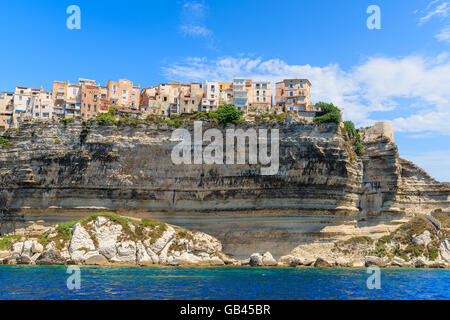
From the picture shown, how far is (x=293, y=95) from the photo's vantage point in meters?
66.1

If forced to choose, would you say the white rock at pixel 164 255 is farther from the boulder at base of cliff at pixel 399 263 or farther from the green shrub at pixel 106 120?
the boulder at base of cliff at pixel 399 263

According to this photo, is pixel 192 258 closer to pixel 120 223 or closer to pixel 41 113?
pixel 120 223

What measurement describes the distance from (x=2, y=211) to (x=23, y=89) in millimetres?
29385

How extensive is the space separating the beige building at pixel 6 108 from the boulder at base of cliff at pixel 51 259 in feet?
120

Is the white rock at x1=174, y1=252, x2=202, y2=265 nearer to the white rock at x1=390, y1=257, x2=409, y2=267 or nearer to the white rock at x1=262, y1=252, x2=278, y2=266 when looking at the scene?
the white rock at x1=262, y1=252, x2=278, y2=266

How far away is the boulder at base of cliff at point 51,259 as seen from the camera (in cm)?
4319

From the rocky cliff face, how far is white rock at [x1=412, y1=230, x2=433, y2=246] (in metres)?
4.04

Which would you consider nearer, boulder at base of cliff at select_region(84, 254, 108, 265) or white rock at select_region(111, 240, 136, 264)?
boulder at base of cliff at select_region(84, 254, 108, 265)

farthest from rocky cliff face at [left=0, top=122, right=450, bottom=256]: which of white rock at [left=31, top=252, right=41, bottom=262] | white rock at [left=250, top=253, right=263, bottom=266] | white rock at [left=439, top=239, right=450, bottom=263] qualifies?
white rock at [left=31, top=252, right=41, bottom=262]

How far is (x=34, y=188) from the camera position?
55188 mm

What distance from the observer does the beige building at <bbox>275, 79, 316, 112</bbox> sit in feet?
213

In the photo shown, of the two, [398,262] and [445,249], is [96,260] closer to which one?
[398,262]
